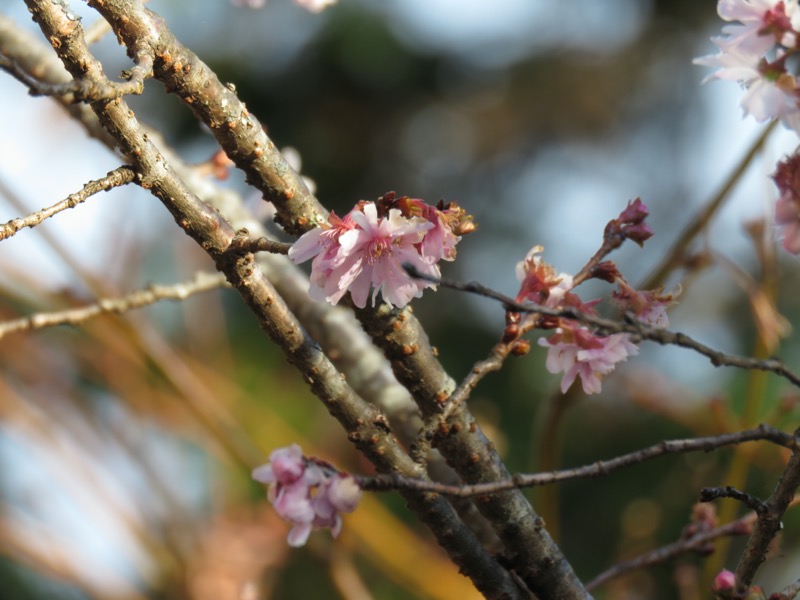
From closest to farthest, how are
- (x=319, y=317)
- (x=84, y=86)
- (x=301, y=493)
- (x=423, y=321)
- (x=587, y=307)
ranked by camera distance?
(x=84, y=86)
(x=301, y=493)
(x=587, y=307)
(x=319, y=317)
(x=423, y=321)

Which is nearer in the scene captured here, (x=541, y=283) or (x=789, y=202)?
(x=789, y=202)

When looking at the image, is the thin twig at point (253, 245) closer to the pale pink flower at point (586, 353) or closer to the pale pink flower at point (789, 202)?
the pale pink flower at point (586, 353)

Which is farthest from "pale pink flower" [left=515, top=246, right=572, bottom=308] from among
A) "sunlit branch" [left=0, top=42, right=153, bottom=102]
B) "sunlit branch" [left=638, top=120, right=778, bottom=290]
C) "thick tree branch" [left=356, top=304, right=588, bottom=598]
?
"sunlit branch" [left=638, top=120, right=778, bottom=290]

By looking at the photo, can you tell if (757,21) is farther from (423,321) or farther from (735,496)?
(423,321)

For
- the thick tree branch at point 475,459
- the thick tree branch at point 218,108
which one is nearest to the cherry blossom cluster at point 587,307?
the thick tree branch at point 475,459

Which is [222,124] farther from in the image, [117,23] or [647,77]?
[647,77]

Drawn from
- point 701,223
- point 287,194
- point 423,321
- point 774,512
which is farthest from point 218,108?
point 423,321
